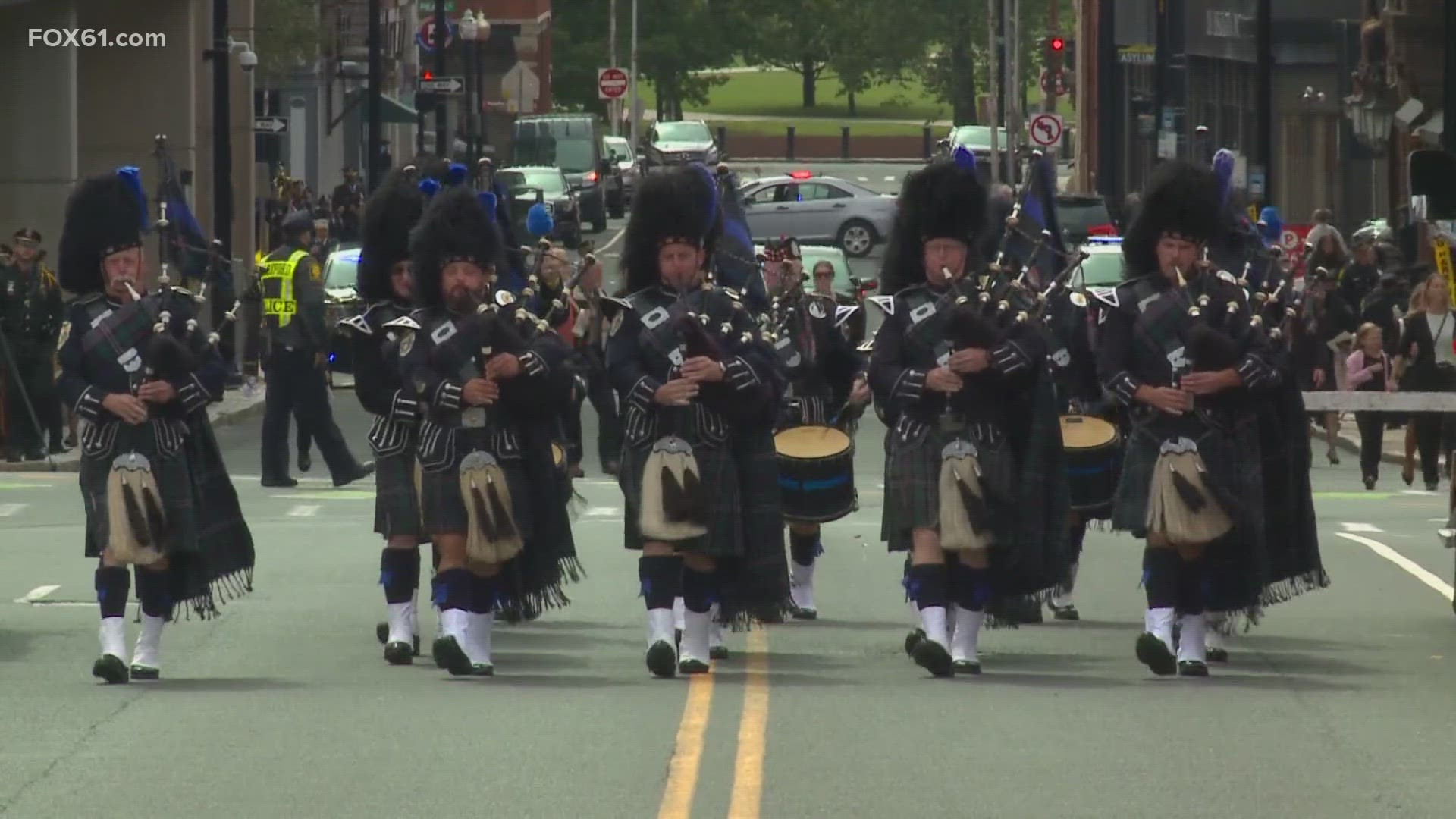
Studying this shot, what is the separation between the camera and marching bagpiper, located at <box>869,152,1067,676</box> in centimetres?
1159

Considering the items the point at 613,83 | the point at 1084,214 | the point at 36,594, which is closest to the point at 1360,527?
the point at 36,594

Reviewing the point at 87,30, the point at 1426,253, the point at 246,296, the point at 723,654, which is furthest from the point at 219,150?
the point at 723,654

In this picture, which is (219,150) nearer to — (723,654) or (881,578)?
(881,578)

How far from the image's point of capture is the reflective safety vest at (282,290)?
22.4 metres

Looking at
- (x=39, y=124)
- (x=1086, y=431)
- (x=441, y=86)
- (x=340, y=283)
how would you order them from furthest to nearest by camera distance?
(x=441, y=86) → (x=340, y=283) → (x=39, y=124) → (x=1086, y=431)

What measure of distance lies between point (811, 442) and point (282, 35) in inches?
1325

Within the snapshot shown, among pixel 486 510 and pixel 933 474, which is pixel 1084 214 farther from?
pixel 486 510

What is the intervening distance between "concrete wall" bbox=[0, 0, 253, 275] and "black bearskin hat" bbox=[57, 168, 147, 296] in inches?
844

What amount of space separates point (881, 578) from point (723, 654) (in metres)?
4.18

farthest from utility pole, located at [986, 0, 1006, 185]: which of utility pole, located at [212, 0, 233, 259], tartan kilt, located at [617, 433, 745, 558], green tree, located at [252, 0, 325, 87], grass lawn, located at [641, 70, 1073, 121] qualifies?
tartan kilt, located at [617, 433, 745, 558]

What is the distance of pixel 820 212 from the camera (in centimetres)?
5184

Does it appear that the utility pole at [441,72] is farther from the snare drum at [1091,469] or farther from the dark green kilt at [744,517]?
the dark green kilt at [744,517]

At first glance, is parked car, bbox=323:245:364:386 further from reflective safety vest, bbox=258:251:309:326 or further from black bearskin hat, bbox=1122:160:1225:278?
black bearskin hat, bbox=1122:160:1225:278

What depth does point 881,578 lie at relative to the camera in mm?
16594
